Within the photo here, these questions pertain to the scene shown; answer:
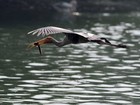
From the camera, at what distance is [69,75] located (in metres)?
21.3

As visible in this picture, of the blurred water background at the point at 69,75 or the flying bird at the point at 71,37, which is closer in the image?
the flying bird at the point at 71,37

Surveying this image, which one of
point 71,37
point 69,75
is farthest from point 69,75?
point 71,37

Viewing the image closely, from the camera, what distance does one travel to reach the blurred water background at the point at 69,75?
16.7m

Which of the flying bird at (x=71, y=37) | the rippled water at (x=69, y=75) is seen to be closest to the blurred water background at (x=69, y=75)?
the rippled water at (x=69, y=75)

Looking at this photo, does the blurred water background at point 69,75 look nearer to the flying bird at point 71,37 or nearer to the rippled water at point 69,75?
the rippled water at point 69,75

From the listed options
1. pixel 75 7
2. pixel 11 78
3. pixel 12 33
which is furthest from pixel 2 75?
pixel 75 7

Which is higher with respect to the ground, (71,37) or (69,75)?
(71,37)

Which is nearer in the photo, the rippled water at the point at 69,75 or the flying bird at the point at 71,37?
the flying bird at the point at 71,37

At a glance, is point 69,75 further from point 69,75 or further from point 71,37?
point 71,37

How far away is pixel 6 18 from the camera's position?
55469 mm

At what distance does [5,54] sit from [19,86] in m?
8.85

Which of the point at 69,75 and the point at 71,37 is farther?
the point at 69,75

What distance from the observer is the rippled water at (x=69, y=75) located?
1675 centimetres

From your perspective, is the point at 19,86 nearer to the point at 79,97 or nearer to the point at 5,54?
the point at 79,97
